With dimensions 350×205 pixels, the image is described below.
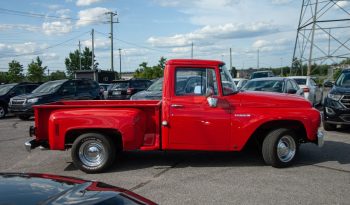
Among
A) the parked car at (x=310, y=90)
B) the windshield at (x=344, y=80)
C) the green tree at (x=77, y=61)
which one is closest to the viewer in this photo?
the windshield at (x=344, y=80)

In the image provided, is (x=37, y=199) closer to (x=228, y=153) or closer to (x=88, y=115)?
(x=88, y=115)

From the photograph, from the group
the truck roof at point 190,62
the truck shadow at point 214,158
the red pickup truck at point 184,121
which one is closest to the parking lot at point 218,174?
the truck shadow at point 214,158

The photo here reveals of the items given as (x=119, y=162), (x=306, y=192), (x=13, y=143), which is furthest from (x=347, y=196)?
(x=13, y=143)

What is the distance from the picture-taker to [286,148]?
7566 millimetres

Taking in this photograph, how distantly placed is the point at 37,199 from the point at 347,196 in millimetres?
4524

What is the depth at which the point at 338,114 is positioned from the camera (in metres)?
11.3

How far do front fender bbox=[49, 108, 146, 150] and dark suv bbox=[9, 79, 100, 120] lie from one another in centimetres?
1063

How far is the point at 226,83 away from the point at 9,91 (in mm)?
16047

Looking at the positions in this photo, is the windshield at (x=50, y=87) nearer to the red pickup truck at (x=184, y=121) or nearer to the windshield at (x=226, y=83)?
the red pickup truck at (x=184, y=121)

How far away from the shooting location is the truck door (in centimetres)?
733

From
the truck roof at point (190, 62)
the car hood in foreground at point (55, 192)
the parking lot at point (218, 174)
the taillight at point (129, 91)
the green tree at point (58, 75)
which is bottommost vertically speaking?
the parking lot at point (218, 174)

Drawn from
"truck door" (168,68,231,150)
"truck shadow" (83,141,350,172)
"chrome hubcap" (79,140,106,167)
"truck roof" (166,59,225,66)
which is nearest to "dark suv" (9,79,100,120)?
"truck shadow" (83,141,350,172)

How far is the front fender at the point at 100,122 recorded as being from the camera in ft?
23.7

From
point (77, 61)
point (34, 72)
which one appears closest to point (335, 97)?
point (34, 72)
